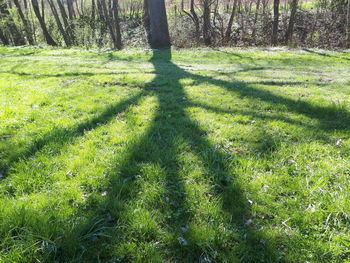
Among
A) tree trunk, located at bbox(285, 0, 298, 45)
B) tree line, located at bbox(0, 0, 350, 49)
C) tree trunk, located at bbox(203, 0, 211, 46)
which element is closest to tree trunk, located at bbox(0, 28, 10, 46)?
tree line, located at bbox(0, 0, 350, 49)

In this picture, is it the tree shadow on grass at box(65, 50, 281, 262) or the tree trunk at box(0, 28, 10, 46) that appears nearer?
the tree shadow on grass at box(65, 50, 281, 262)

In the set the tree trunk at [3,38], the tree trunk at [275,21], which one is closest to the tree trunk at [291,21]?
the tree trunk at [275,21]

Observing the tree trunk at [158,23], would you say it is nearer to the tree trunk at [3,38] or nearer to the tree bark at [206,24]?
the tree bark at [206,24]

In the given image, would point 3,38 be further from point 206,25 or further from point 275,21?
point 275,21

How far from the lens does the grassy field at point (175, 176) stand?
223 centimetres

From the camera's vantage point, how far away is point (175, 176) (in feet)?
10.5

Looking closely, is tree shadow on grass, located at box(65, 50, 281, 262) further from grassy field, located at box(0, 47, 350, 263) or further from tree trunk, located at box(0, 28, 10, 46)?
tree trunk, located at box(0, 28, 10, 46)

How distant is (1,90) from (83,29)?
53.5ft

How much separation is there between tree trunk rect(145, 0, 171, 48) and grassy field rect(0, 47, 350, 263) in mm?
10951

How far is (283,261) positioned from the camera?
212 cm

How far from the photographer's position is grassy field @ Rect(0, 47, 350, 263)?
2.23 meters

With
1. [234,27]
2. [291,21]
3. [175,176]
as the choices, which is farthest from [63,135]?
[234,27]

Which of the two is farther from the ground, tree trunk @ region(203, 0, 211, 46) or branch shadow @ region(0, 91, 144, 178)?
tree trunk @ region(203, 0, 211, 46)

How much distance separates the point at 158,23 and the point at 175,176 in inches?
590
